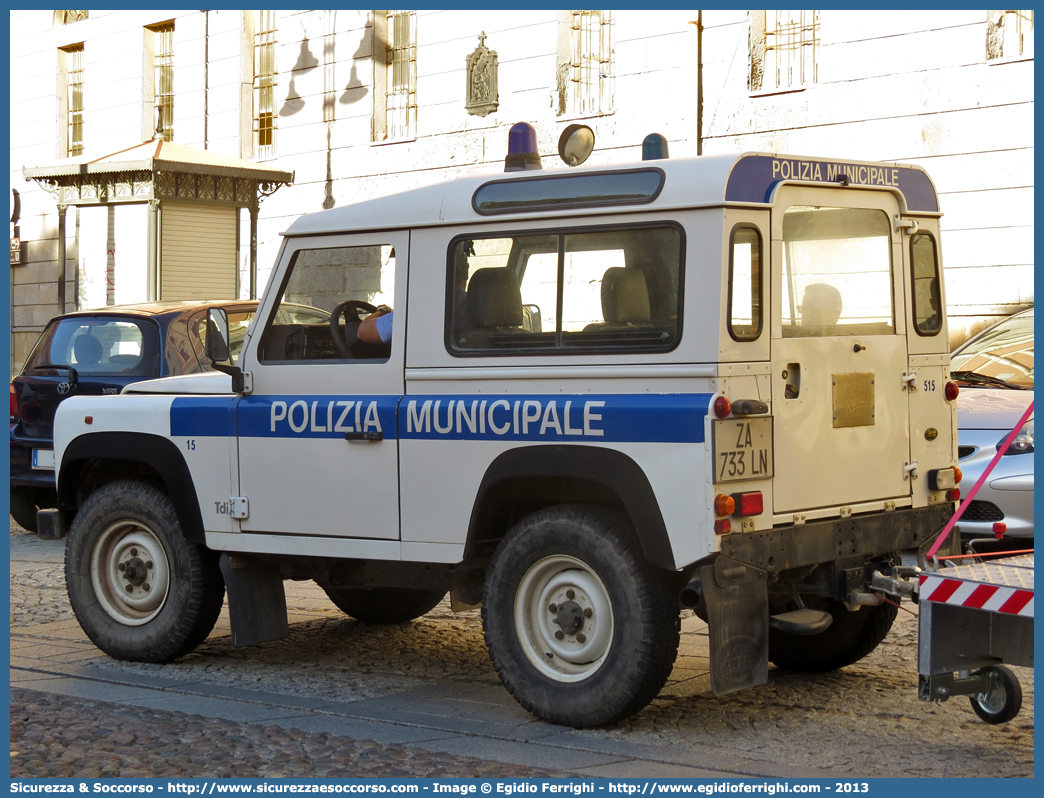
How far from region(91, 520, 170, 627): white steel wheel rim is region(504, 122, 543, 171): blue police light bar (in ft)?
8.97

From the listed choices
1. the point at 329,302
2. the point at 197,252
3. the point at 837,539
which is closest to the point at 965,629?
the point at 837,539

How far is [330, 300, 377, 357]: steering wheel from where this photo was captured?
6.57 metres

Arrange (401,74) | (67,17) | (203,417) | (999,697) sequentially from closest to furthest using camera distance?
(999,697) < (203,417) < (401,74) < (67,17)

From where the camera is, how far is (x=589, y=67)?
781 inches

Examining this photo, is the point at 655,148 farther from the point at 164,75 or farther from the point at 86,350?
the point at 164,75

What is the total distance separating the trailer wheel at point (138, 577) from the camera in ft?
23.5

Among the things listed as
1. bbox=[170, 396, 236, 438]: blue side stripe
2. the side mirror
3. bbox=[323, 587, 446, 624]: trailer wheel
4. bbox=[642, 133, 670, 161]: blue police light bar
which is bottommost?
bbox=[323, 587, 446, 624]: trailer wheel

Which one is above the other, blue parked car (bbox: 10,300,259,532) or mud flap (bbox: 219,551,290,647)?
blue parked car (bbox: 10,300,259,532)

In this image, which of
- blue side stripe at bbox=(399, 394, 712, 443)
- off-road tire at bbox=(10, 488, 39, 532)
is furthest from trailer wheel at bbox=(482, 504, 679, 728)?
off-road tire at bbox=(10, 488, 39, 532)

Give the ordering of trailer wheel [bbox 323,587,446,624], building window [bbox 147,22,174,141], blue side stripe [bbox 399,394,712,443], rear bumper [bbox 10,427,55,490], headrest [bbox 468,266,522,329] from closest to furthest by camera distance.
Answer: blue side stripe [bbox 399,394,712,443] < headrest [bbox 468,266,522,329] < trailer wheel [bbox 323,587,446,624] < rear bumper [bbox 10,427,55,490] < building window [bbox 147,22,174,141]

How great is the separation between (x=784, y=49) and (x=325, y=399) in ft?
42.2

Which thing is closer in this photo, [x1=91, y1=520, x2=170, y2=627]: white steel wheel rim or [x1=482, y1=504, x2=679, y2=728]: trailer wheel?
[x1=482, y1=504, x2=679, y2=728]: trailer wheel

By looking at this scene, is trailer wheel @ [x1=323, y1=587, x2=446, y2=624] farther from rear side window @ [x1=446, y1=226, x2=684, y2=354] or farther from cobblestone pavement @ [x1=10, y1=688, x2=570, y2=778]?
rear side window @ [x1=446, y1=226, x2=684, y2=354]

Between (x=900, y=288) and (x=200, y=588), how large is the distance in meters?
3.76
